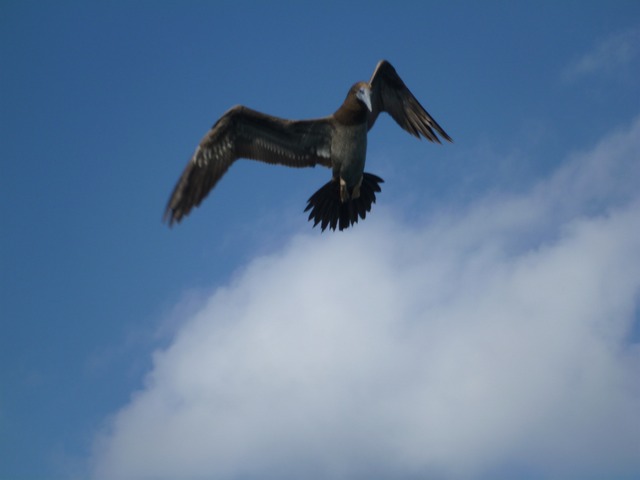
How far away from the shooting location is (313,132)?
35.8 feet

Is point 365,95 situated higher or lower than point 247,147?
lower

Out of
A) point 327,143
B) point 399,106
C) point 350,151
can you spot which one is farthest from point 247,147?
point 399,106

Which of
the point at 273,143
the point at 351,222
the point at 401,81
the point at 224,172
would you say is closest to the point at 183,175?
the point at 224,172

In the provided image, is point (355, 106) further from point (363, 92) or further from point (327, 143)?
point (327, 143)

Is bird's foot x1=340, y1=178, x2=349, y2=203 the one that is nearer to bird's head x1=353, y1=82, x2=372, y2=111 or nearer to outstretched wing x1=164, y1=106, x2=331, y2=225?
outstretched wing x1=164, y1=106, x2=331, y2=225

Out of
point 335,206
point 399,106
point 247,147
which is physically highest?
point 399,106

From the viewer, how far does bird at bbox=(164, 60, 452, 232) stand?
Answer: 10.4 metres

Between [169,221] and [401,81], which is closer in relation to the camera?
[169,221]

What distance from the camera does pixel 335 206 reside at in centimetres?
1080

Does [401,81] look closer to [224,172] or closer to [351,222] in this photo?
[351,222]

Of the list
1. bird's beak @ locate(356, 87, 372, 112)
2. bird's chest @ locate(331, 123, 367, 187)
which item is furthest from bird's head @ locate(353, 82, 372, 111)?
bird's chest @ locate(331, 123, 367, 187)

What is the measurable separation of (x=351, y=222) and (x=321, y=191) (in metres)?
0.60

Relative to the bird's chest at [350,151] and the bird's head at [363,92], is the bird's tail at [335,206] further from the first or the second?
the bird's head at [363,92]

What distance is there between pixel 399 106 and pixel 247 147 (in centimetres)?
232
